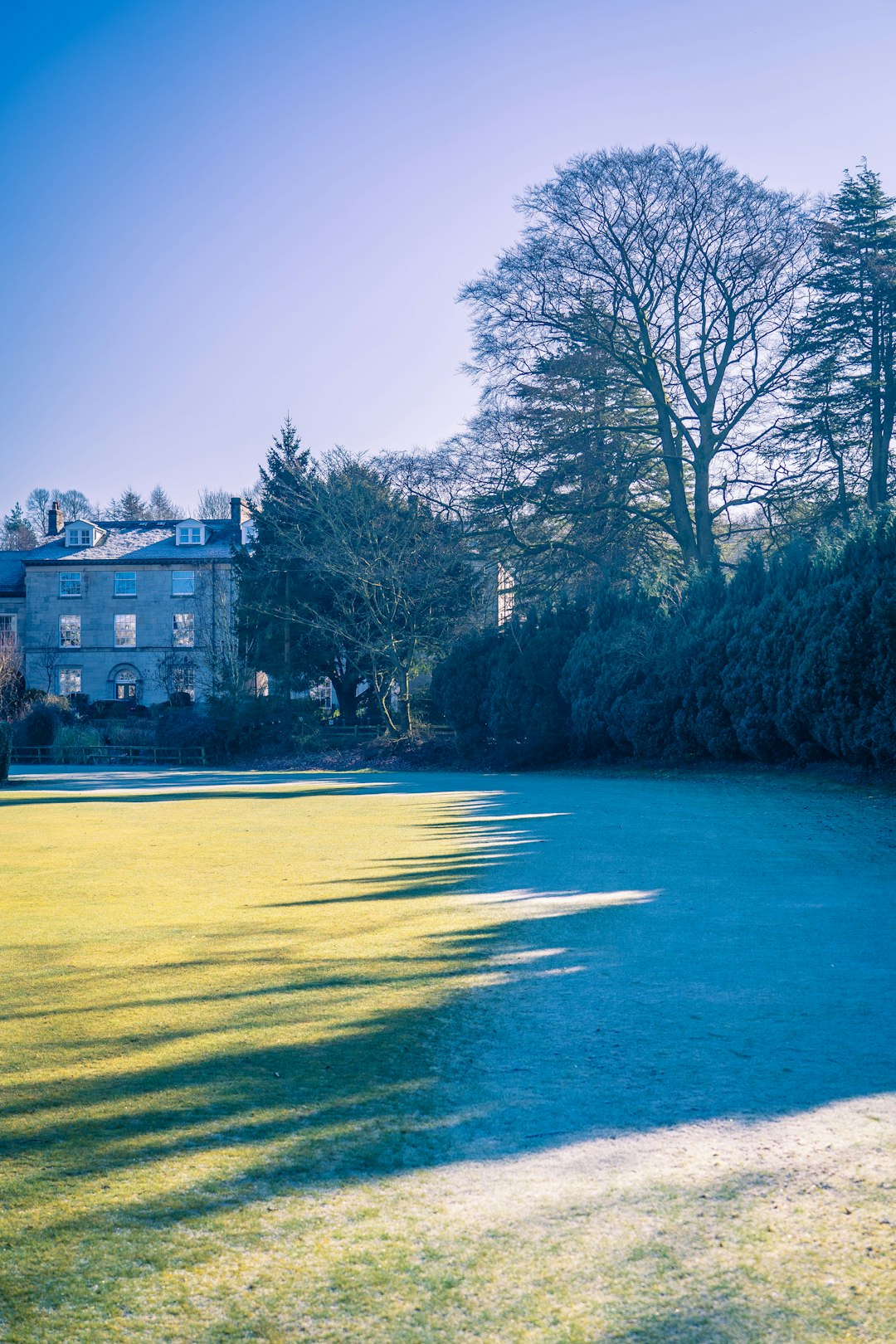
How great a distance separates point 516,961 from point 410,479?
2440cm

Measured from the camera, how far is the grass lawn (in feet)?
8.23

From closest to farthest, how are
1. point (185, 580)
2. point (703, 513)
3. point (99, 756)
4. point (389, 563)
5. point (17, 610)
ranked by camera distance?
point (703, 513)
point (389, 563)
point (99, 756)
point (185, 580)
point (17, 610)

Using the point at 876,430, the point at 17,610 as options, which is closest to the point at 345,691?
the point at 876,430

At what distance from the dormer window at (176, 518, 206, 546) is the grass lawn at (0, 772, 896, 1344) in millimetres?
49568

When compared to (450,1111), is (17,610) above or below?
above

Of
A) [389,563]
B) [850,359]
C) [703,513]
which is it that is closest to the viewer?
[850,359]

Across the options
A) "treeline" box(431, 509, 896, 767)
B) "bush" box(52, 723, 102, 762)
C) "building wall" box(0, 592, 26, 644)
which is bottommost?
"bush" box(52, 723, 102, 762)

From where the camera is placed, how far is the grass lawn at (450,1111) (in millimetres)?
2508

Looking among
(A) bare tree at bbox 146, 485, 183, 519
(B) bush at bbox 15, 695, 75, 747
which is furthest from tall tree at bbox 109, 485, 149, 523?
(B) bush at bbox 15, 695, 75, 747

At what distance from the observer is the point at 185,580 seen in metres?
55.8

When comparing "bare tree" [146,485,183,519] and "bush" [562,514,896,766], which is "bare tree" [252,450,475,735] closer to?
"bush" [562,514,896,766]

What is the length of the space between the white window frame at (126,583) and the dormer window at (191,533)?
289cm

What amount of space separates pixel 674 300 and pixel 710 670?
40.1ft

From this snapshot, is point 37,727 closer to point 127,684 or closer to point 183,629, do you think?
point 183,629
